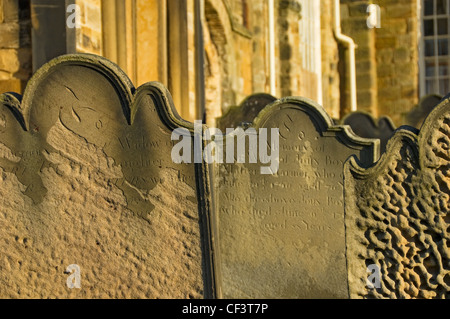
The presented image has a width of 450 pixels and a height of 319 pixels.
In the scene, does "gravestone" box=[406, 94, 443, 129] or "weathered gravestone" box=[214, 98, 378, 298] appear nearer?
"weathered gravestone" box=[214, 98, 378, 298]

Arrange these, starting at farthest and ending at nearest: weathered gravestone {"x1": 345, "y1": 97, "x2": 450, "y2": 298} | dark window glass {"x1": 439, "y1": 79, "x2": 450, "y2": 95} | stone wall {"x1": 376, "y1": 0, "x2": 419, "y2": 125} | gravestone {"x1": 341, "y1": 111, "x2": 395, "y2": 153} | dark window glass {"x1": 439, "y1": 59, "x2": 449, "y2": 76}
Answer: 1. dark window glass {"x1": 439, "y1": 59, "x2": 449, "y2": 76}
2. dark window glass {"x1": 439, "y1": 79, "x2": 450, "y2": 95}
3. stone wall {"x1": 376, "y1": 0, "x2": 419, "y2": 125}
4. gravestone {"x1": 341, "y1": 111, "x2": 395, "y2": 153}
5. weathered gravestone {"x1": 345, "y1": 97, "x2": 450, "y2": 298}

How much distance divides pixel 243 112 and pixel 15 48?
11.5ft

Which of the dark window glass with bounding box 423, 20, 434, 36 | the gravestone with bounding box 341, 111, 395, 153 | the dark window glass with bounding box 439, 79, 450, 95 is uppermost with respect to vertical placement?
the dark window glass with bounding box 423, 20, 434, 36

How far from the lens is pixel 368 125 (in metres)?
12.5

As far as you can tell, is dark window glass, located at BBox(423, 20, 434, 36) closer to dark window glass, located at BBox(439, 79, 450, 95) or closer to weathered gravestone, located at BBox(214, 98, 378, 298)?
dark window glass, located at BBox(439, 79, 450, 95)

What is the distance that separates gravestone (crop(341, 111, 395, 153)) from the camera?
12.3 meters

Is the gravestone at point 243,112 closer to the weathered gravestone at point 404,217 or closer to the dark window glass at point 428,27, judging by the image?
the weathered gravestone at point 404,217

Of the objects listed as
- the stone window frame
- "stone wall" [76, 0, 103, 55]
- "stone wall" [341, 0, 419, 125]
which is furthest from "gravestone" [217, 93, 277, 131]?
the stone window frame

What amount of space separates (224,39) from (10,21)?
24.2 ft

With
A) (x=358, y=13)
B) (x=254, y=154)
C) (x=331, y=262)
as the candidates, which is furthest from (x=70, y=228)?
(x=358, y=13)

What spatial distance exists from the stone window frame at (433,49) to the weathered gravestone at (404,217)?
1563 cm

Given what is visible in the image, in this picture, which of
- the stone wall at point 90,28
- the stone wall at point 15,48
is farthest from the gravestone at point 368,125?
the stone wall at point 15,48

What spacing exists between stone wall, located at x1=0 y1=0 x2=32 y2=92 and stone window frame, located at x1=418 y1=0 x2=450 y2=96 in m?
14.7

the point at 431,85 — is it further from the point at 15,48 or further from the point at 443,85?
the point at 15,48
